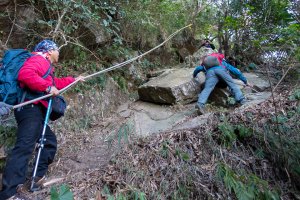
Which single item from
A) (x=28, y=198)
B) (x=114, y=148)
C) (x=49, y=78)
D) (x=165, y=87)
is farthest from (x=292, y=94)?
(x=28, y=198)

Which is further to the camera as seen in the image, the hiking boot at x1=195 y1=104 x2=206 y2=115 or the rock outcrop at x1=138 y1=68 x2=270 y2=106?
the rock outcrop at x1=138 y1=68 x2=270 y2=106

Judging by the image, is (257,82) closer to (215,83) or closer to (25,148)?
(215,83)

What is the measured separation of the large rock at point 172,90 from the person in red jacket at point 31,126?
344 centimetres

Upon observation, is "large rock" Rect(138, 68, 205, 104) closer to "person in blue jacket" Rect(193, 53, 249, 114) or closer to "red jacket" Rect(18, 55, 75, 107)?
"person in blue jacket" Rect(193, 53, 249, 114)

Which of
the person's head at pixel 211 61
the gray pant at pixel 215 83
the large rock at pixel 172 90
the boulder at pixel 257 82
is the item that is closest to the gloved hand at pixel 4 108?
the gray pant at pixel 215 83

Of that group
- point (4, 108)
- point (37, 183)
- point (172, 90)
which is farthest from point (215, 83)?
point (4, 108)

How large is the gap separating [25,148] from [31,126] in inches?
12.1

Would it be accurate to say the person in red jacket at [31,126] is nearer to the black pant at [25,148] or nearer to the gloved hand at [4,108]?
the black pant at [25,148]

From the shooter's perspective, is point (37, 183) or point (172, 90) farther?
point (172, 90)

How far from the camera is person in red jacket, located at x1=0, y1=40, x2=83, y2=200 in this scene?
3.34 metres

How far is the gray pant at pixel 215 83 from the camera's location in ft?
19.7

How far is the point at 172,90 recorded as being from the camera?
673 cm

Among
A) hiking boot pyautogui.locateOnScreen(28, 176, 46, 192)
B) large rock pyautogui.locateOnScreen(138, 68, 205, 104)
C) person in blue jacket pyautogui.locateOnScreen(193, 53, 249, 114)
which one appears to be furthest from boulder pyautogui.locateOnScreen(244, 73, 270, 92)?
hiking boot pyautogui.locateOnScreen(28, 176, 46, 192)

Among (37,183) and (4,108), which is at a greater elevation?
(4,108)
